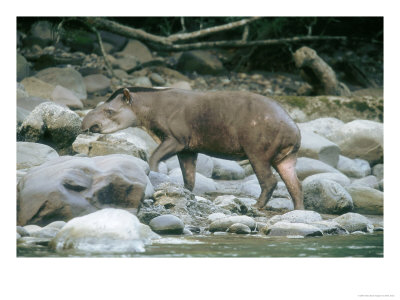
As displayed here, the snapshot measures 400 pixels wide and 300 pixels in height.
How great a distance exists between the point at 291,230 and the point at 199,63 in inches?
287

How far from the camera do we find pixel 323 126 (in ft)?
34.4

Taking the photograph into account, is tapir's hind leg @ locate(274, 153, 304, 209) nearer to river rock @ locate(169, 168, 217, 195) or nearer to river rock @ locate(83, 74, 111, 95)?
river rock @ locate(169, 168, 217, 195)

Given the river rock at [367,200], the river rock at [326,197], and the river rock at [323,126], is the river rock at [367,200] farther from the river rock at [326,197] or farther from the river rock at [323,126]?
the river rock at [323,126]

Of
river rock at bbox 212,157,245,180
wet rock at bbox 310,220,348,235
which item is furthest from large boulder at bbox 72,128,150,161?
wet rock at bbox 310,220,348,235

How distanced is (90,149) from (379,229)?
3352 mm

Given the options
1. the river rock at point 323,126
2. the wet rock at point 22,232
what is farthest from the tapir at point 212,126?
the river rock at point 323,126

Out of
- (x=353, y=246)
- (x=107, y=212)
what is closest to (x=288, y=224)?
(x=353, y=246)

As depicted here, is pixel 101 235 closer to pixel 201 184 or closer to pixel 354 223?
pixel 354 223

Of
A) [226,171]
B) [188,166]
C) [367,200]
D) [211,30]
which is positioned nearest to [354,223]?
[367,200]

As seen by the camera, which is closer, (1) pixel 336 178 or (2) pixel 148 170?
(2) pixel 148 170

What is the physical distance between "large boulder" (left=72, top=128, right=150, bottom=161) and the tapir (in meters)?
0.51

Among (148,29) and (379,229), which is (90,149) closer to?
(379,229)

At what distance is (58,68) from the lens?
1061 centimetres

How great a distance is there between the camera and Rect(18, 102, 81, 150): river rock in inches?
296
